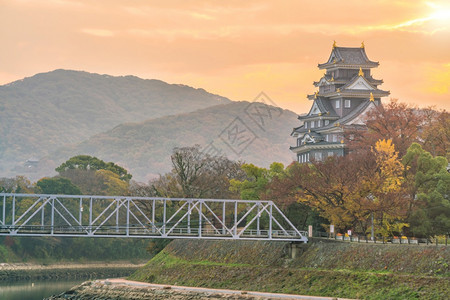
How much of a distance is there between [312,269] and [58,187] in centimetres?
7279

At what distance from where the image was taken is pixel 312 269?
67.2m

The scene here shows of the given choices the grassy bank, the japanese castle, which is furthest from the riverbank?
the japanese castle

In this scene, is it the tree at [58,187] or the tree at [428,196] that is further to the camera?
the tree at [58,187]

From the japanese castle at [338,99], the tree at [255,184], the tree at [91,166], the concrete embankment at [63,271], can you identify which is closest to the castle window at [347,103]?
Answer: the japanese castle at [338,99]

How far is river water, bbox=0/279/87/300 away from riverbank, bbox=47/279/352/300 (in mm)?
4068

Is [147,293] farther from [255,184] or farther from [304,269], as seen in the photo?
[255,184]

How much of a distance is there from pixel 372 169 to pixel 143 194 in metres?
33.1

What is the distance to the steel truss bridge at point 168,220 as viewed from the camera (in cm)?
7019

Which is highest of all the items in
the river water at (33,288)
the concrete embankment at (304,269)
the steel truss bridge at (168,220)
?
the steel truss bridge at (168,220)

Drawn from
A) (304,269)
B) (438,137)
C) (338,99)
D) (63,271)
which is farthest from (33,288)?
(338,99)

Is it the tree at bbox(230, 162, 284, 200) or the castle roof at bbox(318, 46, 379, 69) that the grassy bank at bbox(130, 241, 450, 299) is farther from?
the castle roof at bbox(318, 46, 379, 69)

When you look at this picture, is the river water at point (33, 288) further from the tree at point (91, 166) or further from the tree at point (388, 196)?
the tree at point (91, 166)

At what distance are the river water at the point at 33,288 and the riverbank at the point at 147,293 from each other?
407cm

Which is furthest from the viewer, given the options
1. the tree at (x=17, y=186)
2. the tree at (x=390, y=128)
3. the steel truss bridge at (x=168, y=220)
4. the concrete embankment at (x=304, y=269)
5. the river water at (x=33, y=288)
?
the tree at (x=17, y=186)
